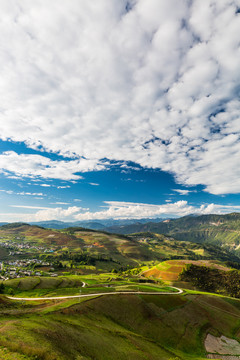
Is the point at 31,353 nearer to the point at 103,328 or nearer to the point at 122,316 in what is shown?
the point at 103,328

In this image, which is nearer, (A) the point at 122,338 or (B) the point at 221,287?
(A) the point at 122,338

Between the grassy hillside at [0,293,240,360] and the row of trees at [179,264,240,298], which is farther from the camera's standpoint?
the row of trees at [179,264,240,298]

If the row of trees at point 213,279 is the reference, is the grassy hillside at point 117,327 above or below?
above

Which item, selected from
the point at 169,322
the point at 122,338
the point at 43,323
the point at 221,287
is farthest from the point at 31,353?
the point at 221,287

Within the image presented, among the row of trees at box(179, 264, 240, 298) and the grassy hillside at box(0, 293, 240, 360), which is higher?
the grassy hillside at box(0, 293, 240, 360)

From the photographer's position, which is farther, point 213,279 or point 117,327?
point 213,279

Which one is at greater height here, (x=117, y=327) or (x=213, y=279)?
(x=117, y=327)

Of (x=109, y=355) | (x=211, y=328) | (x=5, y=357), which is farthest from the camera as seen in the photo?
(x=211, y=328)

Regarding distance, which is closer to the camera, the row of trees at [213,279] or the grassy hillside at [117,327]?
the grassy hillside at [117,327]
